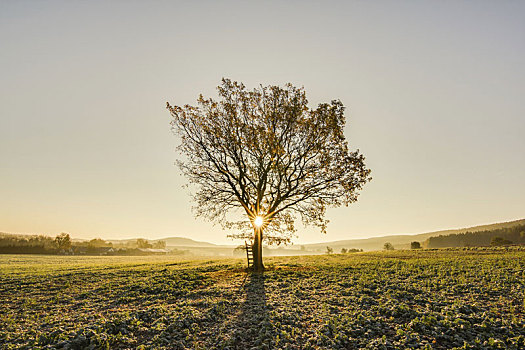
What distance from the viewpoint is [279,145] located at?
30016mm

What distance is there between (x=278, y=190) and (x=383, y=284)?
15.3 metres

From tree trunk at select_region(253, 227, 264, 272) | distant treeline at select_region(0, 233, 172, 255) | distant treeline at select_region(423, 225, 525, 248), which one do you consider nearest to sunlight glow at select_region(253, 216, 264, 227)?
tree trunk at select_region(253, 227, 264, 272)

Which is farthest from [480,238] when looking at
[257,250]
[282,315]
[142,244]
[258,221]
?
[142,244]

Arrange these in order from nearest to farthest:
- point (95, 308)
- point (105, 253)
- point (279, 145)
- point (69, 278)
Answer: point (95, 308) → point (69, 278) → point (279, 145) → point (105, 253)

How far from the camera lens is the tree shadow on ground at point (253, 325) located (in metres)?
10.9

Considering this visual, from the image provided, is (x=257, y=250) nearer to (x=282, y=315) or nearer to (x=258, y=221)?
(x=258, y=221)

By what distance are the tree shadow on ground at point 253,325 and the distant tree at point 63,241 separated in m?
128

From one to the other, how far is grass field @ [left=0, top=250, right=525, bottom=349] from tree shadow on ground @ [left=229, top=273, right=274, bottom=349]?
0.16 ft

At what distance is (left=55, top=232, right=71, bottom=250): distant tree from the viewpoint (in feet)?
363

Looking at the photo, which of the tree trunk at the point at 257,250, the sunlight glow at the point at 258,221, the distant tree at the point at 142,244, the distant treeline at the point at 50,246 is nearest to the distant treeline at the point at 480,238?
the tree trunk at the point at 257,250

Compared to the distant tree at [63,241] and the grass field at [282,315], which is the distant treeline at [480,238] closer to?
the grass field at [282,315]

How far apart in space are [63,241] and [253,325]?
5293 inches

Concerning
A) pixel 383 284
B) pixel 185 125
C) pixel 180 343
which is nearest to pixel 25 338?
pixel 180 343

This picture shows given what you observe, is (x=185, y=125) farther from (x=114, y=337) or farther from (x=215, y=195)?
(x=114, y=337)
